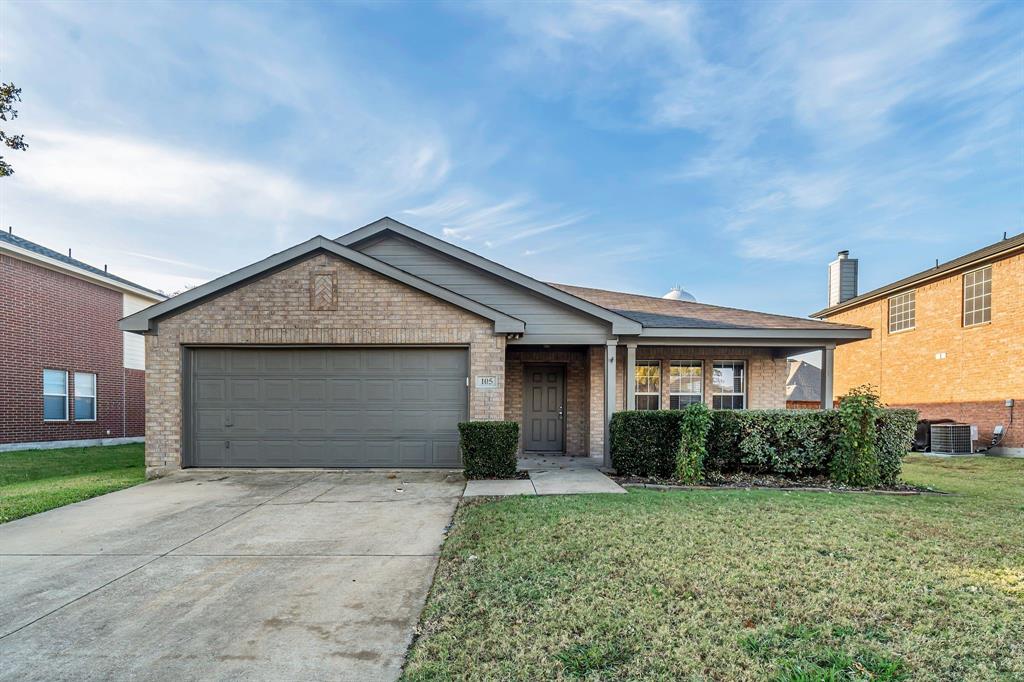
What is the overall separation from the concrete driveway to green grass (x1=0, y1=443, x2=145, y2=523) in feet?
1.78

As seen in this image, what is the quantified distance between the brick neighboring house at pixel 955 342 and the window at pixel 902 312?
0.04m

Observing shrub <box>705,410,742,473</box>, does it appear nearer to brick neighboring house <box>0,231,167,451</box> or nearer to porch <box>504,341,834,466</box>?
porch <box>504,341,834,466</box>

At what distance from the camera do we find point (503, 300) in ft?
33.0

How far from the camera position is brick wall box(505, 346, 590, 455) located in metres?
11.5

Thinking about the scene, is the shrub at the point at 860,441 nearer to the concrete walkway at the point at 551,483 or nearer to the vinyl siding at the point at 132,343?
the concrete walkway at the point at 551,483

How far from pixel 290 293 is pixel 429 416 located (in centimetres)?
349

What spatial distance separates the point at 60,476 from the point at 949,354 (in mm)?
23362

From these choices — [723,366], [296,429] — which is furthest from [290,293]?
[723,366]

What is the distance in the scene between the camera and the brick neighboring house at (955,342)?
41.8 ft

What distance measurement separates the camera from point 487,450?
321 inches

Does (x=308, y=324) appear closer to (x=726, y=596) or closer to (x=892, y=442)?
(x=726, y=596)

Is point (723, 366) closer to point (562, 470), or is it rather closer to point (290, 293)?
point (562, 470)

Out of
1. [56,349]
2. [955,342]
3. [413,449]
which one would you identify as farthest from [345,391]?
[955,342]

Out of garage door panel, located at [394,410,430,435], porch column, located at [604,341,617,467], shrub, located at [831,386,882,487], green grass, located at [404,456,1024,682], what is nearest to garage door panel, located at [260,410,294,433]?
garage door panel, located at [394,410,430,435]
